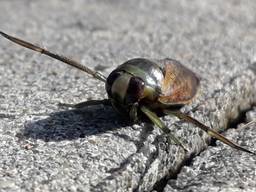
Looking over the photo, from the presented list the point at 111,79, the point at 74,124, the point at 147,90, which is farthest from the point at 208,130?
the point at 74,124

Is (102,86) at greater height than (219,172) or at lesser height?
lesser

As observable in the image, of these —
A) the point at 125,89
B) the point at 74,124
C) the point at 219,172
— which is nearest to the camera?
the point at 219,172

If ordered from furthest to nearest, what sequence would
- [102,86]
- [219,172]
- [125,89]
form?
[102,86] < [125,89] < [219,172]

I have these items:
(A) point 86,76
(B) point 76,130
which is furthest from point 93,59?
(B) point 76,130

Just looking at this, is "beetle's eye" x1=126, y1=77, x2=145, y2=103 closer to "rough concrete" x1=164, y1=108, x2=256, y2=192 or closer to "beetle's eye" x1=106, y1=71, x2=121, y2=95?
"beetle's eye" x1=106, y1=71, x2=121, y2=95

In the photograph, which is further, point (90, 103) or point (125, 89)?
point (90, 103)

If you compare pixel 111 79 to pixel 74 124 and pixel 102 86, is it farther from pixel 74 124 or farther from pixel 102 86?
pixel 102 86
